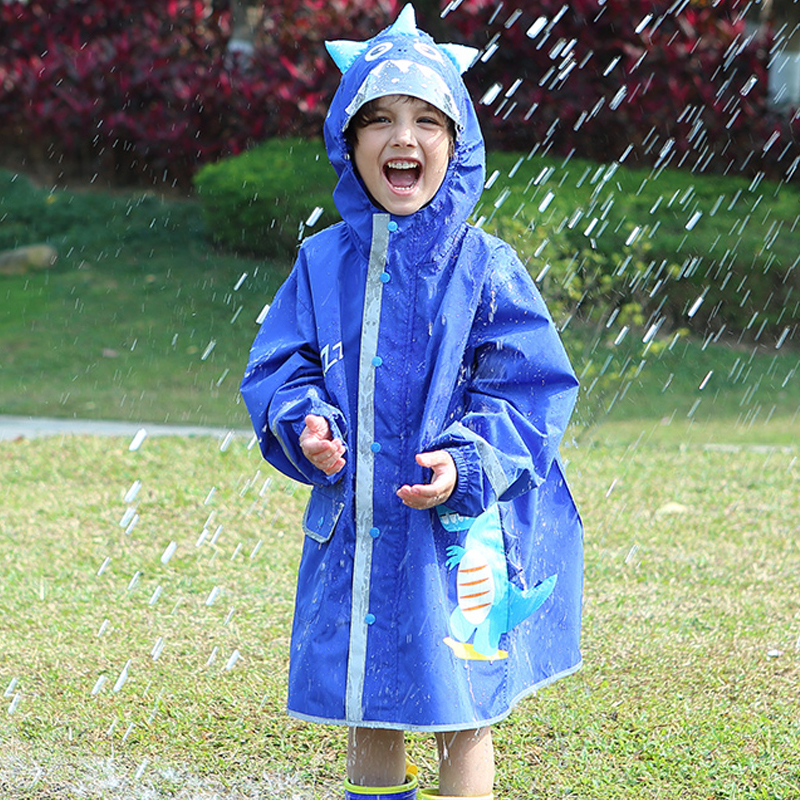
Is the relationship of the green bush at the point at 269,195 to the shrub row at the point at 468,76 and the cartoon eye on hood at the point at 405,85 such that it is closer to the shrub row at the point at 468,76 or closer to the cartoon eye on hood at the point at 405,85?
the shrub row at the point at 468,76

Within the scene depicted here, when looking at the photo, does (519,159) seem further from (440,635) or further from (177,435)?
(440,635)

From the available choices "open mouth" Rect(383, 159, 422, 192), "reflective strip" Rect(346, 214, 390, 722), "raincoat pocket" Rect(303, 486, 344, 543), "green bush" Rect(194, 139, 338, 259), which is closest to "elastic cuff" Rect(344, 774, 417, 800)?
"reflective strip" Rect(346, 214, 390, 722)

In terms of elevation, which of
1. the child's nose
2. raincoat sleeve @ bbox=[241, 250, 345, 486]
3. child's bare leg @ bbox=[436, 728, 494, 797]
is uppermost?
the child's nose

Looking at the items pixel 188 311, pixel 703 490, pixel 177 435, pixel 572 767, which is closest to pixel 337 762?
pixel 572 767

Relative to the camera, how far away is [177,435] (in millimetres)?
7277

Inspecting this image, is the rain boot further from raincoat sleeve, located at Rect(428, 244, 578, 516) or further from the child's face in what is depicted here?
the child's face

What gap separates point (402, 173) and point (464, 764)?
1172 mm

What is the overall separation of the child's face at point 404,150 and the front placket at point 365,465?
61 mm

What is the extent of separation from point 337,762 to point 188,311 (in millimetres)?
7939

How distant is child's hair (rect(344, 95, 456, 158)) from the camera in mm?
2564

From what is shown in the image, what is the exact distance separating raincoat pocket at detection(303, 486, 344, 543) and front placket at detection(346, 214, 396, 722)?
4 cm

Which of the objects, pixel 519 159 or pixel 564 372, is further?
pixel 519 159

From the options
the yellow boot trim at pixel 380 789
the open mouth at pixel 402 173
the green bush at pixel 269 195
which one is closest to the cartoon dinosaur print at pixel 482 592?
the yellow boot trim at pixel 380 789

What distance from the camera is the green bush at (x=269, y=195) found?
36.7 ft
